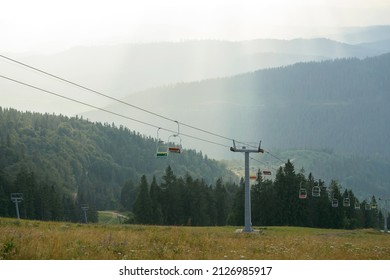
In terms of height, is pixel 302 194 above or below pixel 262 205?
above

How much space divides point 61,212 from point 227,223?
4340cm

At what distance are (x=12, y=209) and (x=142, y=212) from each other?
3288 centimetres

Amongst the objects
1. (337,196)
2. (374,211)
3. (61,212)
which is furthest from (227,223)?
(374,211)

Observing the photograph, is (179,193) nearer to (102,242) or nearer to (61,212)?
(61,212)

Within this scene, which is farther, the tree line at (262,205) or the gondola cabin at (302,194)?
the tree line at (262,205)

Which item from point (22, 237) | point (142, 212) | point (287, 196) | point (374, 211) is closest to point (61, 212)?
point (142, 212)

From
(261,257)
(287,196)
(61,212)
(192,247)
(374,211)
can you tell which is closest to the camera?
(261,257)

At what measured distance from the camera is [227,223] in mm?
127812

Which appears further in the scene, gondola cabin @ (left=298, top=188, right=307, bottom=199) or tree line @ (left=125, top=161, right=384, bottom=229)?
tree line @ (left=125, top=161, right=384, bottom=229)

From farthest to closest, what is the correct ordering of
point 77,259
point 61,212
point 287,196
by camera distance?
point 61,212 < point 287,196 < point 77,259

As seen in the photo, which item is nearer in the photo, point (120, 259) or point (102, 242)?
point (120, 259)

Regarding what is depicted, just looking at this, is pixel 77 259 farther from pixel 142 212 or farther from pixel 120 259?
pixel 142 212

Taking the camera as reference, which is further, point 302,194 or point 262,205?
point 262,205
